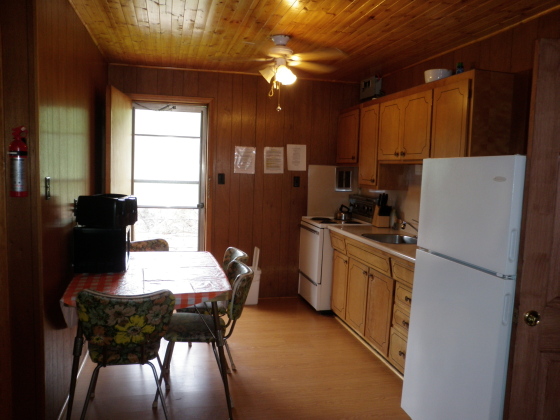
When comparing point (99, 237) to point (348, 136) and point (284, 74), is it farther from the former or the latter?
point (348, 136)

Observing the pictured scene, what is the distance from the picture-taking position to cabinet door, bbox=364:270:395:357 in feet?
10.8

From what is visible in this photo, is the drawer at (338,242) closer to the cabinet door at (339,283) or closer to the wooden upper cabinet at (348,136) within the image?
the cabinet door at (339,283)

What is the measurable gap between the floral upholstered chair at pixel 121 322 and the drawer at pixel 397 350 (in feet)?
5.53

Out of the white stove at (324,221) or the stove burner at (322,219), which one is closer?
the white stove at (324,221)

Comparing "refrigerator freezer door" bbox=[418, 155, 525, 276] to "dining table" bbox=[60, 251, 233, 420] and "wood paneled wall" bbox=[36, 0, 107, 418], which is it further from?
"wood paneled wall" bbox=[36, 0, 107, 418]

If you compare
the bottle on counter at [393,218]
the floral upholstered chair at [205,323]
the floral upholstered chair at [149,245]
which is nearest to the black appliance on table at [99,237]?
the floral upholstered chair at [205,323]

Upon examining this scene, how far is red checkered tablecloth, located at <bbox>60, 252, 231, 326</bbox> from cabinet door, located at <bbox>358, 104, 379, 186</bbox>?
1760 mm

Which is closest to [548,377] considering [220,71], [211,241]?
[211,241]

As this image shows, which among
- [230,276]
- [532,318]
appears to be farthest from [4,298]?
[532,318]

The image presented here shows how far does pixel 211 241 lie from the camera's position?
4.79 m

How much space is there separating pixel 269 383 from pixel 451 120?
215cm

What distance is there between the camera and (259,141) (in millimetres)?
4836

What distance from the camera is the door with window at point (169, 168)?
4.82m

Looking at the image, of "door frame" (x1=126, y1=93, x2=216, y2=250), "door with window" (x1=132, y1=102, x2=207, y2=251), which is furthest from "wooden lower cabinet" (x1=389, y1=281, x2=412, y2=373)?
"door with window" (x1=132, y1=102, x2=207, y2=251)
